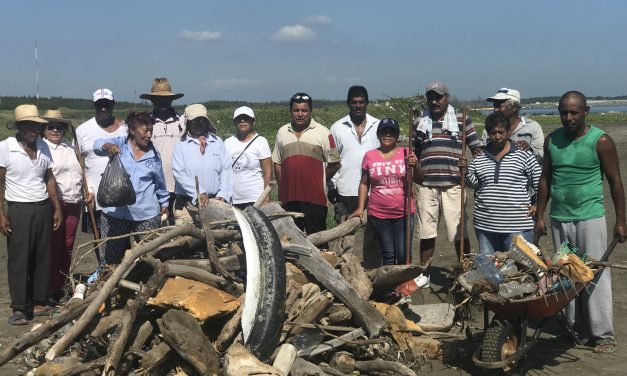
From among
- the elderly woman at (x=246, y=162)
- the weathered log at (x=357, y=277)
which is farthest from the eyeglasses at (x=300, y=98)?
the weathered log at (x=357, y=277)

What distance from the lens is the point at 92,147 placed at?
25.2ft

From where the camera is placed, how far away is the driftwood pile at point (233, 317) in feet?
16.6

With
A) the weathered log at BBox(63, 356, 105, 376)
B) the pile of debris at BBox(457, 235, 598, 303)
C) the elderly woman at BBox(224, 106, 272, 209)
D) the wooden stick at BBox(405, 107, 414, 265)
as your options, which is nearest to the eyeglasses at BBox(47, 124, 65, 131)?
the elderly woman at BBox(224, 106, 272, 209)

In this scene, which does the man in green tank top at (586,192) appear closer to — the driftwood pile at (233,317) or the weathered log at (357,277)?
the driftwood pile at (233,317)

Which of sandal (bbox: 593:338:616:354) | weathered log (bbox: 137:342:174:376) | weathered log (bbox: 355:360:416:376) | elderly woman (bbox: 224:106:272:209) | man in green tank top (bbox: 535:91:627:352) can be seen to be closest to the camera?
weathered log (bbox: 137:342:174:376)

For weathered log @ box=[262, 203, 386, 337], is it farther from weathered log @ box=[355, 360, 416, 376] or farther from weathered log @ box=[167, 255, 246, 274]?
weathered log @ box=[167, 255, 246, 274]

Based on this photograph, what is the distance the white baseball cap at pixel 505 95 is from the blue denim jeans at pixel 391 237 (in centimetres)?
150

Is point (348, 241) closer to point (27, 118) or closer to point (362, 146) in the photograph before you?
point (362, 146)

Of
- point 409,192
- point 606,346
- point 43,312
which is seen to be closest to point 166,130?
point 43,312

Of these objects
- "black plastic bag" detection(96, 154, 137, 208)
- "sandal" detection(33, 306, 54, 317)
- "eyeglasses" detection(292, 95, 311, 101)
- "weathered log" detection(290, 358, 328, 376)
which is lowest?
"sandal" detection(33, 306, 54, 317)

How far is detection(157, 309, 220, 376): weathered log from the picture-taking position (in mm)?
4961

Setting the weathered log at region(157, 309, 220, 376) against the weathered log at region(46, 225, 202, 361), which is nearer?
the weathered log at region(157, 309, 220, 376)

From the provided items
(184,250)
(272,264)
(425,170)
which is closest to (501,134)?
(425,170)

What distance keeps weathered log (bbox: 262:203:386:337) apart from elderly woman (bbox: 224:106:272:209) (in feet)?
5.23
